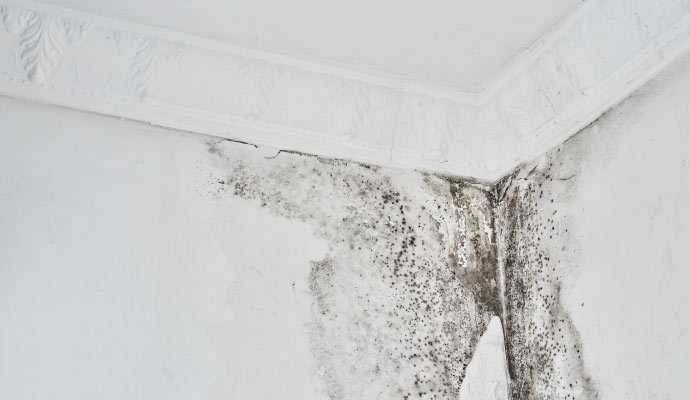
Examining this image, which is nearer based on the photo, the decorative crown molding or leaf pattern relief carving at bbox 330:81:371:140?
the decorative crown molding

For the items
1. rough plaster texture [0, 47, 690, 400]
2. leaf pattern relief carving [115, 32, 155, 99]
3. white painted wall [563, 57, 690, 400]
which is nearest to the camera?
white painted wall [563, 57, 690, 400]

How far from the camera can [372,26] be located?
183 centimetres

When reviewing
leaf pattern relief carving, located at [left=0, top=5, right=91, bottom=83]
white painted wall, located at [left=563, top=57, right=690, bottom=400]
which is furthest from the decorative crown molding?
white painted wall, located at [left=563, top=57, right=690, bottom=400]

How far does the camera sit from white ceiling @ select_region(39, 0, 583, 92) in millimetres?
1753

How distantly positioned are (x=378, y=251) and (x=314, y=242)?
205 millimetres

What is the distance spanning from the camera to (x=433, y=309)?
77.5 inches

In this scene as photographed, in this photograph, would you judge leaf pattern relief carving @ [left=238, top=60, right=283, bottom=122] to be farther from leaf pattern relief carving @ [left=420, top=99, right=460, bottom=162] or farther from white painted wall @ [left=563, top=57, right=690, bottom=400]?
white painted wall @ [left=563, top=57, right=690, bottom=400]

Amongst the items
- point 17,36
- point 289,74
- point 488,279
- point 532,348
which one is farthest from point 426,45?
point 17,36

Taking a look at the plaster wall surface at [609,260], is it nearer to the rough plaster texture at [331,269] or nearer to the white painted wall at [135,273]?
the rough plaster texture at [331,269]

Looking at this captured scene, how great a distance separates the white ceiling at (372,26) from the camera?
5.75 ft

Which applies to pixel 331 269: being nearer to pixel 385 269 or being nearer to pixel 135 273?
pixel 385 269

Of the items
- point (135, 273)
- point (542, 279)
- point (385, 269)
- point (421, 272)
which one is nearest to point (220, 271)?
point (135, 273)

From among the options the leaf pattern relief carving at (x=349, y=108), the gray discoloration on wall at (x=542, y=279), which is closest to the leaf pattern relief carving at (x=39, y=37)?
the leaf pattern relief carving at (x=349, y=108)

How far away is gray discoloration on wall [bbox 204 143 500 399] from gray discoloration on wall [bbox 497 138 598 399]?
0.10 m
